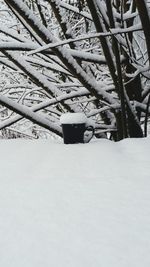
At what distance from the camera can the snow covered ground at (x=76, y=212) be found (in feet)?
2.46

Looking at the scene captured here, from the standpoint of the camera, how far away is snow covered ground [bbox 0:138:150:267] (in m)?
0.75

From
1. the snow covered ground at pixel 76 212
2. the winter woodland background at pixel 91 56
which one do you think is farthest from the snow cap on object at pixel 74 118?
the snow covered ground at pixel 76 212

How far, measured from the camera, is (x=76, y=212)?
3.26ft

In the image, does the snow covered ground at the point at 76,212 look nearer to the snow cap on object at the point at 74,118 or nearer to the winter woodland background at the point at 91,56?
the winter woodland background at the point at 91,56

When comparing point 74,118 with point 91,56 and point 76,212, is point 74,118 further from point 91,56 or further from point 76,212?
point 76,212

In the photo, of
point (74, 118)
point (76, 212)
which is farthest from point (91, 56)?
point (76, 212)

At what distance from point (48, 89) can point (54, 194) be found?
1.73m

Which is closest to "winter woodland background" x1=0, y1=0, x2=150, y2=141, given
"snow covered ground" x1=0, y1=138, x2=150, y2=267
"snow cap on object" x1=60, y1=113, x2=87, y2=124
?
"snow cap on object" x1=60, y1=113, x2=87, y2=124

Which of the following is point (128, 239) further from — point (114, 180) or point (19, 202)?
point (114, 180)

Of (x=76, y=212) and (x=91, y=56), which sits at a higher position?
(x=91, y=56)

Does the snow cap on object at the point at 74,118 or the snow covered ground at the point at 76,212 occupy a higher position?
the snow covered ground at the point at 76,212

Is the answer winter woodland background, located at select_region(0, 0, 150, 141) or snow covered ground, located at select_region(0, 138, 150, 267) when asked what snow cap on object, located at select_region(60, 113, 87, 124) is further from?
snow covered ground, located at select_region(0, 138, 150, 267)

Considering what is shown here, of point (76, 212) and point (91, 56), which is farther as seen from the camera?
point (91, 56)

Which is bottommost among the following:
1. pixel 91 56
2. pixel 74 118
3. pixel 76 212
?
pixel 74 118
